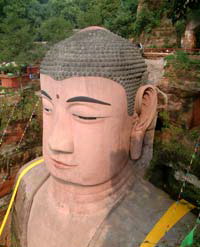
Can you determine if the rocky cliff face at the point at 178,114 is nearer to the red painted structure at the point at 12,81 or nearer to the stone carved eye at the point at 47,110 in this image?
the stone carved eye at the point at 47,110

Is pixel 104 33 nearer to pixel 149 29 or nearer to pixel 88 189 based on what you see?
pixel 88 189

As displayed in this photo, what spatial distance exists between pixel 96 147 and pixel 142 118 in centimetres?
61

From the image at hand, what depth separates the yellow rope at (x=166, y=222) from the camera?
1768 millimetres

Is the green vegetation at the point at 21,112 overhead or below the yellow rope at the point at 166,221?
below

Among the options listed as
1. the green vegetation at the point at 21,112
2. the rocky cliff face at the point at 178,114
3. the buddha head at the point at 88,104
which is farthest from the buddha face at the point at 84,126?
the green vegetation at the point at 21,112

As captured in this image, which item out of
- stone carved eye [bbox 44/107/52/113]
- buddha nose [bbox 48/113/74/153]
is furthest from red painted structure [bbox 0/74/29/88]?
buddha nose [bbox 48/113/74/153]

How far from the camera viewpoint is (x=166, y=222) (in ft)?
6.26

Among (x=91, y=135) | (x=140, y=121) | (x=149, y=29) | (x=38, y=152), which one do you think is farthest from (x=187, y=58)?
(x=149, y=29)

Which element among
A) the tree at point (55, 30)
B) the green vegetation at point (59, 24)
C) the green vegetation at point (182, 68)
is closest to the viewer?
the green vegetation at point (182, 68)

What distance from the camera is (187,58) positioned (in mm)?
7566

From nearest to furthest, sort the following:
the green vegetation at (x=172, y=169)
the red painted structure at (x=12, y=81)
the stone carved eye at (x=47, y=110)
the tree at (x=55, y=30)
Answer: the stone carved eye at (x=47, y=110) → the green vegetation at (x=172, y=169) → the red painted structure at (x=12, y=81) → the tree at (x=55, y=30)

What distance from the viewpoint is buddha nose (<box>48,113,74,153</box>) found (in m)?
1.81

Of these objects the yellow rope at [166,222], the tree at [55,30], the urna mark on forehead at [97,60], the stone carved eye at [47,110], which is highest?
the tree at [55,30]

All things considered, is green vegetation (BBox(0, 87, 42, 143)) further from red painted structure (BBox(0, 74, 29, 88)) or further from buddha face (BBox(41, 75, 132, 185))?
buddha face (BBox(41, 75, 132, 185))
